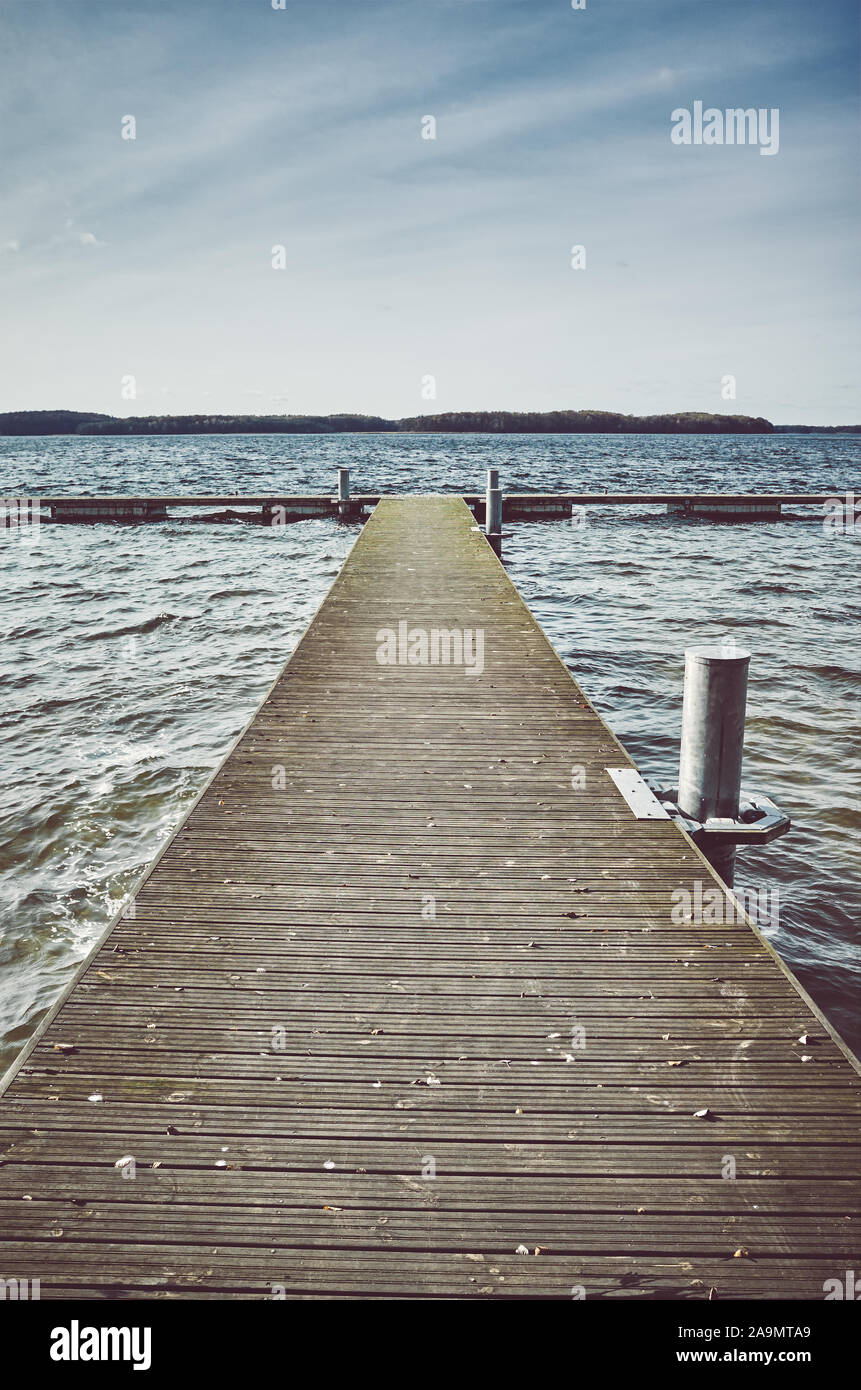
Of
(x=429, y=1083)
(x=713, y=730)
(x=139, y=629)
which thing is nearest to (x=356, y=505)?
(x=139, y=629)

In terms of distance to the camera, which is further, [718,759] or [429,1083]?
[718,759]

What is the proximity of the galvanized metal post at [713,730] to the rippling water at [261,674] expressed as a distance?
1361 mm

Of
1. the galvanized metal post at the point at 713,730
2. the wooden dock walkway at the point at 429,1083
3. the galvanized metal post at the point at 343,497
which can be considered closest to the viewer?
the wooden dock walkway at the point at 429,1083

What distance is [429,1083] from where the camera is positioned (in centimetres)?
271

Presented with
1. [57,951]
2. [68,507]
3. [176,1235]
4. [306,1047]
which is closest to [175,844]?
[57,951]

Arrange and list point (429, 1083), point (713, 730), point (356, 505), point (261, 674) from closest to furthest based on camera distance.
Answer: point (429, 1083) < point (713, 730) < point (261, 674) < point (356, 505)

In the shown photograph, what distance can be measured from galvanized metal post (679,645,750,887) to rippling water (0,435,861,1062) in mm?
1361

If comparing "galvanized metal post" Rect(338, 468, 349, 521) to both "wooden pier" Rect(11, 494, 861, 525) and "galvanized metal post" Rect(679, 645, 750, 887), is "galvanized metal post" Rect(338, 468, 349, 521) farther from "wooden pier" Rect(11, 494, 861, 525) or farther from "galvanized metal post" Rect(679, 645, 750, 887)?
"galvanized metal post" Rect(679, 645, 750, 887)

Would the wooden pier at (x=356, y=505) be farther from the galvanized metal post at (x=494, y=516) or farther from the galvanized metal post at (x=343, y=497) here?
the galvanized metal post at (x=494, y=516)

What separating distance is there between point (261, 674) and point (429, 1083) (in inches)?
332

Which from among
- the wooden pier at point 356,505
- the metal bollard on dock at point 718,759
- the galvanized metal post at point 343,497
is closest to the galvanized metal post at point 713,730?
the metal bollard on dock at point 718,759

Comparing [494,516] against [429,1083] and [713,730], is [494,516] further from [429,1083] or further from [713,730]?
[429,1083]

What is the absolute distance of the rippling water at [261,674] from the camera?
564 cm

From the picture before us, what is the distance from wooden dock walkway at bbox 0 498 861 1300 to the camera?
2170 mm
